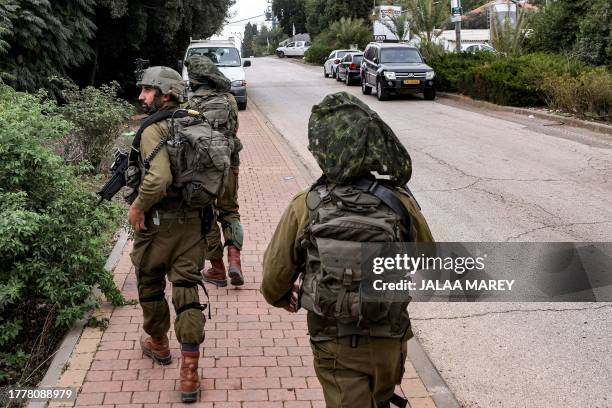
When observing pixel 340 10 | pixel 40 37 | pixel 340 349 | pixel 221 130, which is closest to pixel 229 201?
pixel 221 130

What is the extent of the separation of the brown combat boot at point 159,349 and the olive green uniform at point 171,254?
0.26 m

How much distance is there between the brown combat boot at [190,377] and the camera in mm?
4055

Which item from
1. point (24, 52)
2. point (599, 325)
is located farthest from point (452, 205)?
point (24, 52)

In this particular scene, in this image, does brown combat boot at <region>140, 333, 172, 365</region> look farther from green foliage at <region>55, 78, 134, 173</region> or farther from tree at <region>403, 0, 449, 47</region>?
tree at <region>403, 0, 449, 47</region>

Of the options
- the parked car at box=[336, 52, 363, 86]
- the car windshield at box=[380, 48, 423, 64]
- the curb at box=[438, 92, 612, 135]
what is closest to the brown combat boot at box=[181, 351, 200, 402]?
the curb at box=[438, 92, 612, 135]

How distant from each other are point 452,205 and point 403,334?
6.28 meters

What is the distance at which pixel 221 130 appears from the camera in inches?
222

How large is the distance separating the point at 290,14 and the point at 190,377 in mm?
86342

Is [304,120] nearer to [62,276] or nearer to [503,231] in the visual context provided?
[503,231]

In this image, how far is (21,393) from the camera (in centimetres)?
416

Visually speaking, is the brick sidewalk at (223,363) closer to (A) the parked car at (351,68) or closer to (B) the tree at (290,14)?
(A) the parked car at (351,68)

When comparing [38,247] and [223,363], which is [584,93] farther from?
[38,247]

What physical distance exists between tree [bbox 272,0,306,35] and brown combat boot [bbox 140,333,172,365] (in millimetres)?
81654

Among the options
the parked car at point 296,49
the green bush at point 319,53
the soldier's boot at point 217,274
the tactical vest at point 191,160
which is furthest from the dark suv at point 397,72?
the parked car at point 296,49
